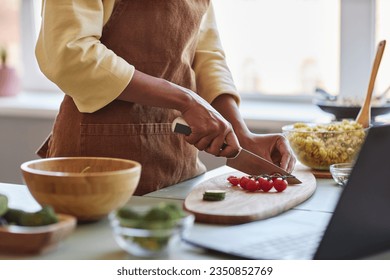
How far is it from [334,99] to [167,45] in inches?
34.0

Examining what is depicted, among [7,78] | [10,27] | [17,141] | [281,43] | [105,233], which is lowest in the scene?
[17,141]

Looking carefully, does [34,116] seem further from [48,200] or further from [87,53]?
[48,200]

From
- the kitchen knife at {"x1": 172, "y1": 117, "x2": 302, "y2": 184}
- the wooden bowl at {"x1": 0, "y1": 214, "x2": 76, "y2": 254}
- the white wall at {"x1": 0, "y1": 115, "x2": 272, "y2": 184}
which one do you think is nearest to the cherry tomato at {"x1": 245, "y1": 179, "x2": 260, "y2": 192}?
the kitchen knife at {"x1": 172, "y1": 117, "x2": 302, "y2": 184}

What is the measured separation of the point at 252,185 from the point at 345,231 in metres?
0.41

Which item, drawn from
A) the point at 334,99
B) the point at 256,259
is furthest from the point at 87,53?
the point at 334,99

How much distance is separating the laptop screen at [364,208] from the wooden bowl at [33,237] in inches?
14.8

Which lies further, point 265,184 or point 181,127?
point 181,127

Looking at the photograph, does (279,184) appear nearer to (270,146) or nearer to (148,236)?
(270,146)

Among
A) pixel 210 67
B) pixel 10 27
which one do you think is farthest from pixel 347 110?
pixel 10 27

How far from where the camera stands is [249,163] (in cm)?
161

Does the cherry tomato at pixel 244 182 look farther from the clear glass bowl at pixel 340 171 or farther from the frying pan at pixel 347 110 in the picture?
the frying pan at pixel 347 110

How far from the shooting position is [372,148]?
1.06 m

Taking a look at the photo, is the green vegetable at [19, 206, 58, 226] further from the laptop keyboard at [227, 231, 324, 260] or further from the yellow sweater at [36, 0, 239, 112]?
the yellow sweater at [36, 0, 239, 112]

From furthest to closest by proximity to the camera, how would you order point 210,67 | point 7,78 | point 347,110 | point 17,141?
point 7,78, point 17,141, point 347,110, point 210,67
